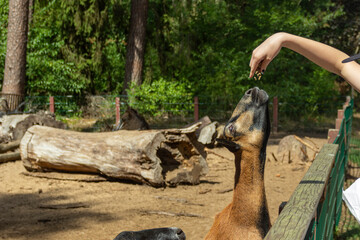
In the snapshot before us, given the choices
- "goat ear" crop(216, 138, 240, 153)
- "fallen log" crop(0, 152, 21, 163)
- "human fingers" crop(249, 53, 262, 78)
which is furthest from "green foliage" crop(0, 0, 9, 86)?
"human fingers" crop(249, 53, 262, 78)

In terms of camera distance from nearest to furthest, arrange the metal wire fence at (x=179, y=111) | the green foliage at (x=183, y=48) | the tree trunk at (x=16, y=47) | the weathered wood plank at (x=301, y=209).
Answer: the weathered wood plank at (x=301, y=209), the tree trunk at (x=16, y=47), the metal wire fence at (x=179, y=111), the green foliage at (x=183, y=48)

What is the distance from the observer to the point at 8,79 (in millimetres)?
13828

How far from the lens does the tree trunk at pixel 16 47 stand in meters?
13.5

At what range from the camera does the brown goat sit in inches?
80.8

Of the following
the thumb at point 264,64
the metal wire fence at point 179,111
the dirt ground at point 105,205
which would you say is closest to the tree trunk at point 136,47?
the metal wire fence at point 179,111

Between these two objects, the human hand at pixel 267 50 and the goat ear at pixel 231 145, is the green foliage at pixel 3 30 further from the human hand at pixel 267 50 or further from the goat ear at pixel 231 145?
the human hand at pixel 267 50

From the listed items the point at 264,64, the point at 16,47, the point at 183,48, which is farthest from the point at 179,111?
the point at 264,64

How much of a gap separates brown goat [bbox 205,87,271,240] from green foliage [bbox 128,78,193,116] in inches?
519

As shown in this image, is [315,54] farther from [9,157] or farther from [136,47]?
[136,47]

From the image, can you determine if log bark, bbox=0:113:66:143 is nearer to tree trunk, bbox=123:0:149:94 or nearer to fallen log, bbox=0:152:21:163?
fallen log, bbox=0:152:21:163

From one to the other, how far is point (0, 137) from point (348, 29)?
760 inches

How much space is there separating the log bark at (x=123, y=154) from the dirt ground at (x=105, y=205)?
10.4 inches

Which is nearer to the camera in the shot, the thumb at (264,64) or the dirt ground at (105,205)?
the thumb at (264,64)

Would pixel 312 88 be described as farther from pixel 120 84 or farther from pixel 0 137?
pixel 0 137
